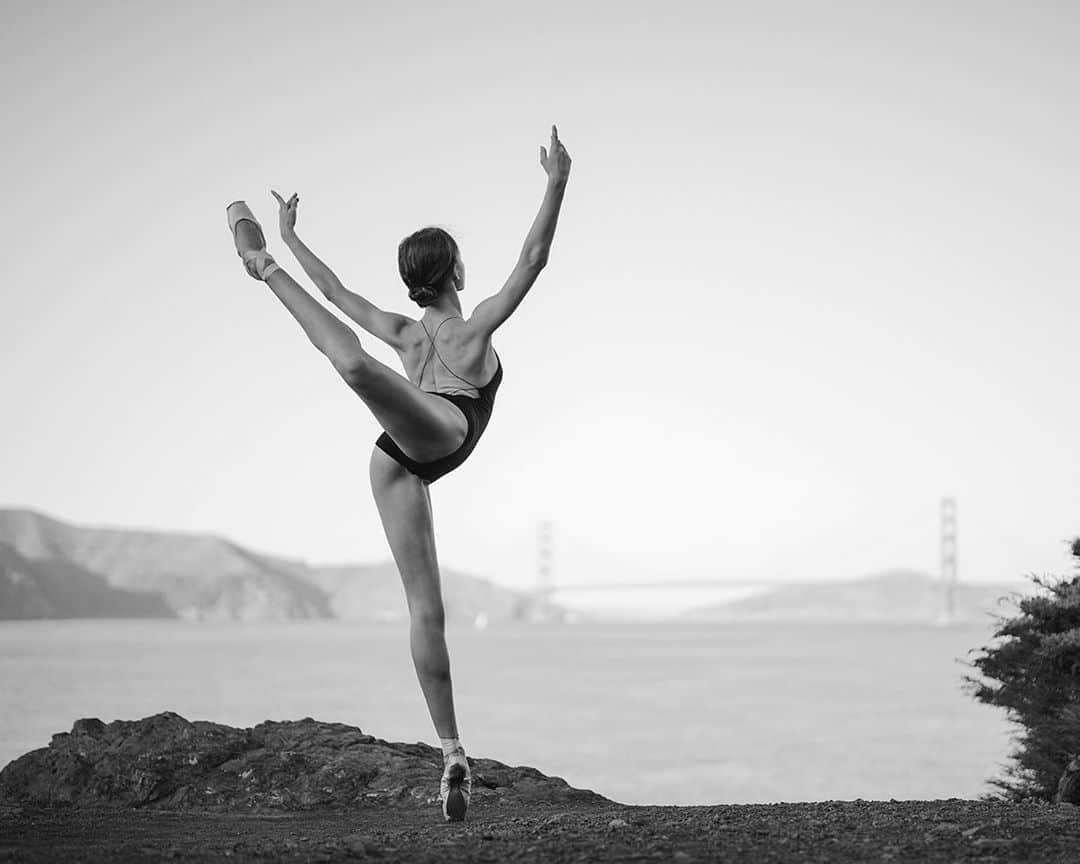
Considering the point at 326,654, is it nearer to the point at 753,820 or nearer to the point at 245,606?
the point at 245,606

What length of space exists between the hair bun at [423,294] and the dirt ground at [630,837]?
1940 mm

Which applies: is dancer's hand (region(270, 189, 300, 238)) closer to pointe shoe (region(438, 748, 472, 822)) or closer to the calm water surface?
pointe shoe (region(438, 748, 472, 822))

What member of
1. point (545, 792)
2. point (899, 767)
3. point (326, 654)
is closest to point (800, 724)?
point (899, 767)

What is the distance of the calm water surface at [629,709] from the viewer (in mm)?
35844

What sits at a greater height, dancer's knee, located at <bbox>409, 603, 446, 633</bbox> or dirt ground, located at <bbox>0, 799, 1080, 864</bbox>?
dancer's knee, located at <bbox>409, 603, 446, 633</bbox>

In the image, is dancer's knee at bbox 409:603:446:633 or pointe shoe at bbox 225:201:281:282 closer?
pointe shoe at bbox 225:201:281:282

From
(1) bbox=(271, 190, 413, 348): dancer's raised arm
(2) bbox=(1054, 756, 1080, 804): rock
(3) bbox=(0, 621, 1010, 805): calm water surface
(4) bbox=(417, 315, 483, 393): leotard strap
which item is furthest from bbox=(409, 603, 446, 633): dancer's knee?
(3) bbox=(0, 621, 1010, 805): calm water surface

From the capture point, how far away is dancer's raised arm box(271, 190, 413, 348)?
5.13m

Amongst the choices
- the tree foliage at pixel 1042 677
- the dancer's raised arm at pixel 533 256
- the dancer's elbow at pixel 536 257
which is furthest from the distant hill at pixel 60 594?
the dancer's elbow at pixel 536 257

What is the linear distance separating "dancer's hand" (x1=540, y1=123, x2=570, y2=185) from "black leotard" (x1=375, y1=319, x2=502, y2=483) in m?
0.77

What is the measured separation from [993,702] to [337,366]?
787 centimetres

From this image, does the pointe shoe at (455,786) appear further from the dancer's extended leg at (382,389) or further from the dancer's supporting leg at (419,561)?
the dancer's extended leg at (382,389)

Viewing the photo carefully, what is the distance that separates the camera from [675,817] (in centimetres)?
492

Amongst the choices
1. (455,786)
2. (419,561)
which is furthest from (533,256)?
(455,786)
